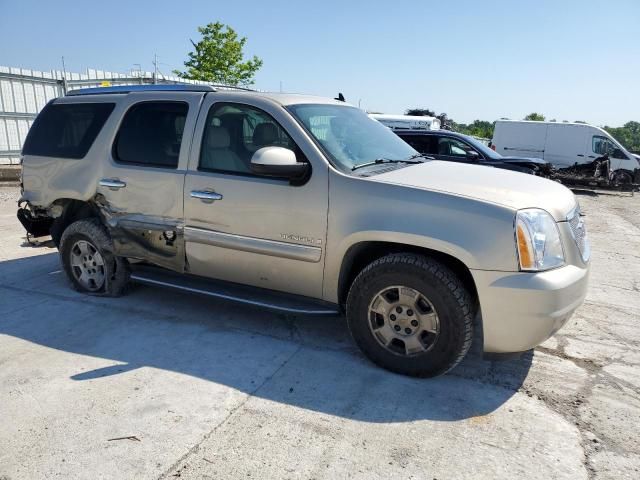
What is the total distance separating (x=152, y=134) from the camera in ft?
14.1

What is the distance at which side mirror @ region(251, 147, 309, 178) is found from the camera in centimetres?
337

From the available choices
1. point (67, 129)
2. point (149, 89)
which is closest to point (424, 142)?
point (149, 89)

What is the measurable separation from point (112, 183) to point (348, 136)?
2.15m

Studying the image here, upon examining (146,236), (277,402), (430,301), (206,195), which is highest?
(206,195)

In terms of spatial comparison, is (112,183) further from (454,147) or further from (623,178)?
(623,178)

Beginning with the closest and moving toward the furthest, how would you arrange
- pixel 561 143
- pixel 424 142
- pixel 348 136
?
1. pixel 348 136
2. pixel 424 142
3. pixel 561 143

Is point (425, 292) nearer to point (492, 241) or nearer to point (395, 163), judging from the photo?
point (492, 241)

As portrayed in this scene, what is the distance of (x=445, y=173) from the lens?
147 inches

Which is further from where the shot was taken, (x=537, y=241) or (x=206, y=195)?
(x=206, y=195)

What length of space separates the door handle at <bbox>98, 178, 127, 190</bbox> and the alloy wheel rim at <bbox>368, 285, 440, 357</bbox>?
2501 mm

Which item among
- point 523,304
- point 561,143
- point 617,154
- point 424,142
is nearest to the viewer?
point 523,304

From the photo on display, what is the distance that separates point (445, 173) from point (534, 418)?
5.92ft

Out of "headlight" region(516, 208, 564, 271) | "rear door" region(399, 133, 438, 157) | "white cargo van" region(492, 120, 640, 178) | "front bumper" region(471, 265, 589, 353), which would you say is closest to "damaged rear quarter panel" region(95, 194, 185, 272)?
"front bumper" region(471, 265, 589, 353)

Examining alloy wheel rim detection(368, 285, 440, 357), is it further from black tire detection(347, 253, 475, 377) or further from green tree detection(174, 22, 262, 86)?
green tree detection(174, 22, 262, 86)
